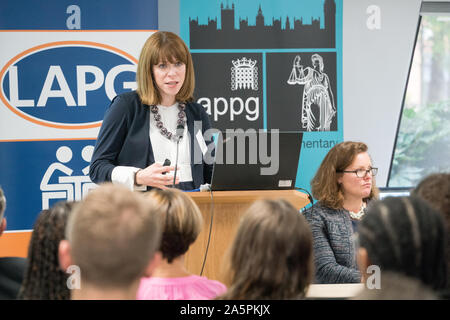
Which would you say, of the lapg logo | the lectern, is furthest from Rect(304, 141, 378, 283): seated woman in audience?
the lapg logo

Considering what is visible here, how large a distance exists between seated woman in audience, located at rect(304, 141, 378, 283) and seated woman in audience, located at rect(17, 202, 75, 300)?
161 centimetres

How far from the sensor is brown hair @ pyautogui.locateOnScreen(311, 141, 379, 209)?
9.55 ft

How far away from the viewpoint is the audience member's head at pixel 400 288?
3.68 ft

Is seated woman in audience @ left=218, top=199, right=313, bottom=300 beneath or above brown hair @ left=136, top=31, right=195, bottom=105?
beneath

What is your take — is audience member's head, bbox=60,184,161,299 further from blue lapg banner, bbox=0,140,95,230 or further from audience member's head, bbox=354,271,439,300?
blue lapg banner, bbox=0,140,95,230

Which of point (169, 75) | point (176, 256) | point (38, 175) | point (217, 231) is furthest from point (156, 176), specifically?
point (38, 175)

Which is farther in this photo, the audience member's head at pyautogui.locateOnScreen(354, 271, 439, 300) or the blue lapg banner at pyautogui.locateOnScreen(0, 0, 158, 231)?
the blue lapg banner at pyautogui.locateOnScreen(0, 0, 158, 231)

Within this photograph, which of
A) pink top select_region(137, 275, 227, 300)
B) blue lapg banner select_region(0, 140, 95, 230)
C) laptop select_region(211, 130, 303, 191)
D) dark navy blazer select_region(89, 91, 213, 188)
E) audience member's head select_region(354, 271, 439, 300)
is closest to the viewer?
audience member's head select_region(354, 271, 439, 300)

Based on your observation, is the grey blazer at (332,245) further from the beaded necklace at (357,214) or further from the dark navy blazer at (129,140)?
the dark navy blazer at (129,140)

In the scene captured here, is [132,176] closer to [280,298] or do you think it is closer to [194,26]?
[280,298]

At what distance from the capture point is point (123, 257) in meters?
1.14

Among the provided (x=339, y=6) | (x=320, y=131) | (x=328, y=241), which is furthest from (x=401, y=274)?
(x=339, y=6)

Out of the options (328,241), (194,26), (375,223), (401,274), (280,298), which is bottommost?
(328,241)

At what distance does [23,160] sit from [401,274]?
133 inches
